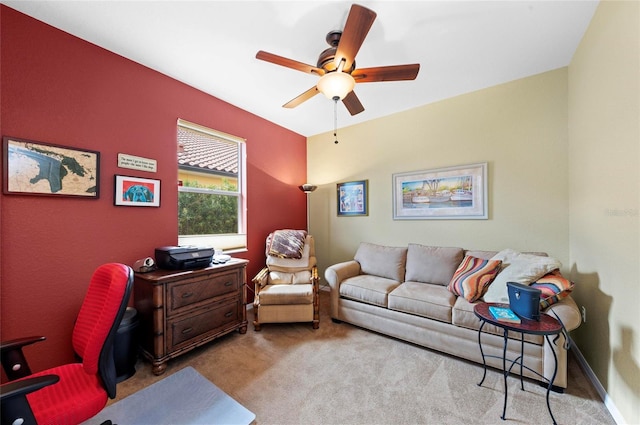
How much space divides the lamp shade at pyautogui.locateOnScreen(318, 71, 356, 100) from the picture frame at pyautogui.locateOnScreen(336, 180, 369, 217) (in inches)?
80.7

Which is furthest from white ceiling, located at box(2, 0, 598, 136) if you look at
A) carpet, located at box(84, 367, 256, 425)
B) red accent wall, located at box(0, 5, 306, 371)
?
carpet, located at box(84, 367, 256, 425)

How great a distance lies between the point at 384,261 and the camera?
10.2ft

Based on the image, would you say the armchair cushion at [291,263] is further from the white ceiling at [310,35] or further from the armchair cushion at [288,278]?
the white ceiling at [310,35]

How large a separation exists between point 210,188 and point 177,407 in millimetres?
2156

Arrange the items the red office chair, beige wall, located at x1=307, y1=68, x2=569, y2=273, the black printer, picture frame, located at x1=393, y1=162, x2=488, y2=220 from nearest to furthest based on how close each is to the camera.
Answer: the red office chair
the black printer
beige wall, located at x1=307, y1=68, x2=569, y2=273
picture frame, located at x1=393, y1=162, x2=488, y2=220

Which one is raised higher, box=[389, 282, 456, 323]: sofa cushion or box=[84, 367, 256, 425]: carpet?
box=[389, 282, 456, 323]: sofa cushion

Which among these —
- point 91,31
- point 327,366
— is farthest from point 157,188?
point 327,366

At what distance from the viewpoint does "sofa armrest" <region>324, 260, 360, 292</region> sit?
288cm

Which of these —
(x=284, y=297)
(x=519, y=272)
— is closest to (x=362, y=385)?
(x=284, y=297)

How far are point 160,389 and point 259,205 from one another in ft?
7.38

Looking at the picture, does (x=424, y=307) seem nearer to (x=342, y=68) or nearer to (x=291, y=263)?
(x=291, y=263)

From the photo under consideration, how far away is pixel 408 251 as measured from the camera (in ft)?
10.0

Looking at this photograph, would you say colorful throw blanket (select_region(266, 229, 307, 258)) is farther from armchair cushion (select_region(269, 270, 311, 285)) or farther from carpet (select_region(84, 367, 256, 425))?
carpet (select_region(84, 367, 256, 425))

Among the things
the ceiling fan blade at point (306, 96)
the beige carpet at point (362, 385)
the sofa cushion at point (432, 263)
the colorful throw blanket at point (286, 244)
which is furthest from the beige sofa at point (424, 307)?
the ceiling fan blade at point (306, 96)
